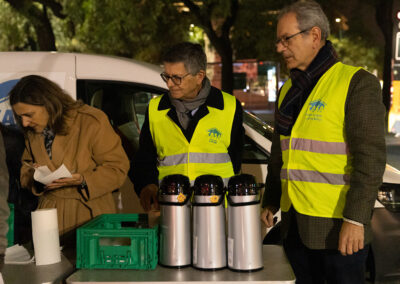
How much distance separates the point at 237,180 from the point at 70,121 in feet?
4.09

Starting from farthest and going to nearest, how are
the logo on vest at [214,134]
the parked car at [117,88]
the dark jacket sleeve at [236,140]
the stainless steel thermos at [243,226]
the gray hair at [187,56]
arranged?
1. the parked car at [117,88]
2. the dark jacket sleeve at [236,140]
3. the logo on vest at [214,134]
4. the gray hair at [187,56]
5. the stainless steel thermos at [243,226]

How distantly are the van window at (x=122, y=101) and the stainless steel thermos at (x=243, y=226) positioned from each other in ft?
7.72

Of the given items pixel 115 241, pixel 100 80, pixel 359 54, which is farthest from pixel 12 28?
pixel 359 54

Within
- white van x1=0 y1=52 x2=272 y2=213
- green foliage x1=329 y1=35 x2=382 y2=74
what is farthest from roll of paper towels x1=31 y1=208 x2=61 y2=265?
green foliage x1=329 y1=35 x2=382 y2=74

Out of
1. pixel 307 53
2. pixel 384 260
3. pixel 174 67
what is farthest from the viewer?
pixel 384 260

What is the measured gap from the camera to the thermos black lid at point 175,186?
252 centimetres

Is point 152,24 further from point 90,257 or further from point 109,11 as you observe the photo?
point 90,257

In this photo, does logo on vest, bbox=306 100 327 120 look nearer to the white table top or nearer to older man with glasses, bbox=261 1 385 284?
older man with glasses, bbox=261 1 385 284

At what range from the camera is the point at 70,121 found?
11.1 ft

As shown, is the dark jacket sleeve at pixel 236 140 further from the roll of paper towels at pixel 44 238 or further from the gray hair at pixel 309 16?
the roll of paper towels at pixel 44 238

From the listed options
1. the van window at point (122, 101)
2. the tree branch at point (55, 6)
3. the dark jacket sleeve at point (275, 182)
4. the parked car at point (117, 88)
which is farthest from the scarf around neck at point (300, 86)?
the tree branch at point (55, 6)

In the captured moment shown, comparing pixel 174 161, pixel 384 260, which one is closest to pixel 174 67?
pixel 174 161

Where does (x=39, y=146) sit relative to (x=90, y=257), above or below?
above

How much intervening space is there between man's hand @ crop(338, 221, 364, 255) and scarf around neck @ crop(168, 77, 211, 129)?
113cm
